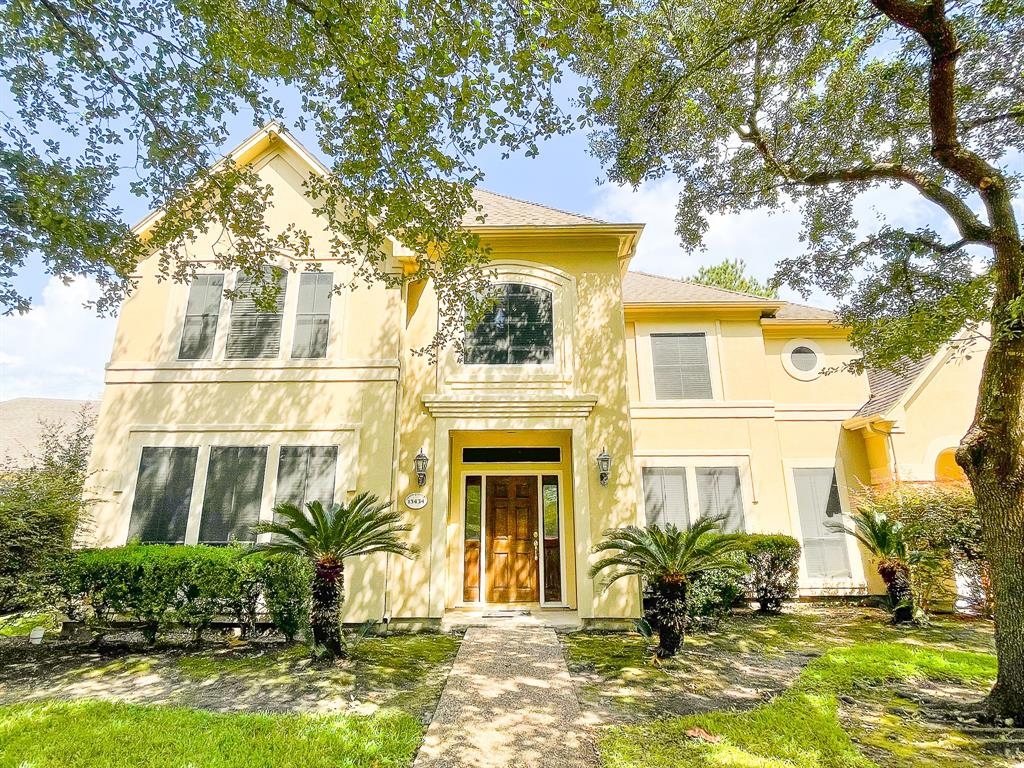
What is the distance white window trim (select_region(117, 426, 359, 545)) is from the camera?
28.3 feet

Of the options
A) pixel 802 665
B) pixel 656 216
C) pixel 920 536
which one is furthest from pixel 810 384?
pixel 802 665

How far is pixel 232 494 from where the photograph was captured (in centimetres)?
864

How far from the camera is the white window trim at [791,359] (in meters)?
11.8

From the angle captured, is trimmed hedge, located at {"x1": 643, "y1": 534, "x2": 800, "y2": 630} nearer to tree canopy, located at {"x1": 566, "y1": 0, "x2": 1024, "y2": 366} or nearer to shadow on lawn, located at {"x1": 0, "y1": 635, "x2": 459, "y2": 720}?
tree canopy, located at {"x1": 566, "y1": 0, "x2": 1024, "y2": 366}

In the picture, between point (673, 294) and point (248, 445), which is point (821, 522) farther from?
point (248, 445)

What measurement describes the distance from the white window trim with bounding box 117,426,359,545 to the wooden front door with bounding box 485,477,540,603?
110 inches

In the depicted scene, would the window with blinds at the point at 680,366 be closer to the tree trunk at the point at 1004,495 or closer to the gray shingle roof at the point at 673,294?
the gray shingle roof at the point at 673,294

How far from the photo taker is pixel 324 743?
4070 mm

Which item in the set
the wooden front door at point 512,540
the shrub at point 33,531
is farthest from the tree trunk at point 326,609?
the shrub at point 33,531

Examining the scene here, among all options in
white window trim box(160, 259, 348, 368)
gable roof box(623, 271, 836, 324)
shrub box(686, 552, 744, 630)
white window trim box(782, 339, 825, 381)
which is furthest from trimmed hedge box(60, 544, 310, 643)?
white window trim box(782, 339, 825, 381)

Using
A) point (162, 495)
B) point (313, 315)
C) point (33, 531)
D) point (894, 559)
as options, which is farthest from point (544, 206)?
point (33, 531)

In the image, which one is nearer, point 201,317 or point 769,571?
point 769,571

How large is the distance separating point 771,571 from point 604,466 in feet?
13.2

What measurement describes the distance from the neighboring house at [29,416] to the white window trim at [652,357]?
23.7m
